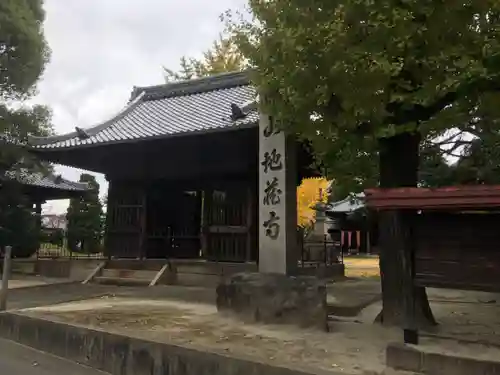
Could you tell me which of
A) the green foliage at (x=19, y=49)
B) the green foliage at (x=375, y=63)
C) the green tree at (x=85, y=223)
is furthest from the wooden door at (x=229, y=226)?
the green tree at (x=85, y=223)

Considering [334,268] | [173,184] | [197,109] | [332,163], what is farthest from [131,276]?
[332,163]

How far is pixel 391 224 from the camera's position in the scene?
270 inches

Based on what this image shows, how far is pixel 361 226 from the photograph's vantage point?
3538cm

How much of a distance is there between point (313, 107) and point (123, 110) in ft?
36.2

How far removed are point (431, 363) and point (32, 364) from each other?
5.31 meters

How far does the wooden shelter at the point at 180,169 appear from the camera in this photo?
1237 cm

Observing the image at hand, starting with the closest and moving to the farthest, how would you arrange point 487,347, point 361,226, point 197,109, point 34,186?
1. point 487,347
2. point 197,109
3. point 34,186
4. point 361,226

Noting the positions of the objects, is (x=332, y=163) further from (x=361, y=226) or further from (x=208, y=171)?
(x=361, y=226)

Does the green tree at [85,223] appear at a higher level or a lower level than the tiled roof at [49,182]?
lower

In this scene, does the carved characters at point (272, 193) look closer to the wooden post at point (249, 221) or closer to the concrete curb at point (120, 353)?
the concrete curb at point (120, 353)

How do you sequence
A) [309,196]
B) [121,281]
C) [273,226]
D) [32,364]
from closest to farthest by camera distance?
[32,364] → [273,226] → [121,281] → [309,196]

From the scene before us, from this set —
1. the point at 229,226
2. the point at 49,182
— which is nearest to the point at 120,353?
the point at 229,226

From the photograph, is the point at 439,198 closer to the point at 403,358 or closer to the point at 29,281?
the point at 403,358

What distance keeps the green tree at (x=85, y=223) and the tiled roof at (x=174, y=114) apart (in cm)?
974
